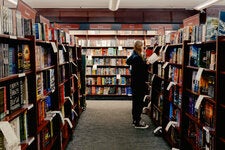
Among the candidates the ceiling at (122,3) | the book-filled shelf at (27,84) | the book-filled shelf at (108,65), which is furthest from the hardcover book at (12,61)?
the book-filled shelf at (108,65)

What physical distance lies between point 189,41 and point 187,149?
149 cm

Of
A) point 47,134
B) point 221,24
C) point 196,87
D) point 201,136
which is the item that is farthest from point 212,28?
point 47,134

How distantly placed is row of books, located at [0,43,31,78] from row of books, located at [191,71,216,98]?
1.89m

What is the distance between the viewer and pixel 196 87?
328 cm

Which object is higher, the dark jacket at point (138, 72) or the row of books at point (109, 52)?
the row of books at point (109, 52)

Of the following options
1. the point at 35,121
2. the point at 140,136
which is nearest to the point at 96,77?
the point at 140,136

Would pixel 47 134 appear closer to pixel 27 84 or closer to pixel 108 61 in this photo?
pixel 27 84

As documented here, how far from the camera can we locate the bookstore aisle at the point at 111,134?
440cm

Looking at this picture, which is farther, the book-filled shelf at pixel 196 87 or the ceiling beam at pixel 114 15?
the ceiling beam at pixel 114 15

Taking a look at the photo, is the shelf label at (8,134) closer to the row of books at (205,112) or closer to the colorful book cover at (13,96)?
the colorful book cover at (13,96)

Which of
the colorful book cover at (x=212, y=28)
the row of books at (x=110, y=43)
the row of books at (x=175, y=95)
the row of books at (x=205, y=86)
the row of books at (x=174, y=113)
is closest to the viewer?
the colorful book cover at (x=212, y=28)

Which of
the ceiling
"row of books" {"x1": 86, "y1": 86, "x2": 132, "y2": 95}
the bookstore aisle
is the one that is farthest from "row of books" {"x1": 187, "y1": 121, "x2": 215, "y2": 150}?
the ceiling

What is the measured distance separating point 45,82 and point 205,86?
1.90 m

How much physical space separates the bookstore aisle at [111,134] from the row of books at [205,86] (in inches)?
57.3
